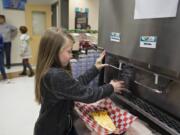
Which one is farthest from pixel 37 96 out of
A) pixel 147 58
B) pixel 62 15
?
pixel 62 15

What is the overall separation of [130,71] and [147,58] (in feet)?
0.82

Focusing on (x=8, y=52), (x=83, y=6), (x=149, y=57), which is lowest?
(x=8, y=52)

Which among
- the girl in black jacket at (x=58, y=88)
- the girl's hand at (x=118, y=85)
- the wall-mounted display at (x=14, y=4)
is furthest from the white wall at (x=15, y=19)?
the girl's hand at (x=118, y=85)

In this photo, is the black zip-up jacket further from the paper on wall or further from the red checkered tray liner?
the paper on wall

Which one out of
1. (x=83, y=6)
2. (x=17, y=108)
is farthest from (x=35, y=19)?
(x=17, y=108)

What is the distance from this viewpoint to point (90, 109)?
3.27 feet

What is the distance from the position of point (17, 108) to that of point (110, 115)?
2.42 metres

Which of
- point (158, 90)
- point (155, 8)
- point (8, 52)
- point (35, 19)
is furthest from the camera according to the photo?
point (35, 19)

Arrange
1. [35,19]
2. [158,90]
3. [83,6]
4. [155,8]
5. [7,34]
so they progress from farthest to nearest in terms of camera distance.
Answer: [35,19], [7,34], [83,6], [158,90], [155,8]

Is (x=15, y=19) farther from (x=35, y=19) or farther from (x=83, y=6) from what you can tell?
(x=83, y=6)

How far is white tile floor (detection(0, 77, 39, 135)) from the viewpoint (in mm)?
2338

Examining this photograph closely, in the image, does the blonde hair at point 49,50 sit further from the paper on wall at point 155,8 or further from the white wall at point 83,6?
the white wall at point 83,6

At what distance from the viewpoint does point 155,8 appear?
68 cm

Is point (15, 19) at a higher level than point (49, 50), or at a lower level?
higher
